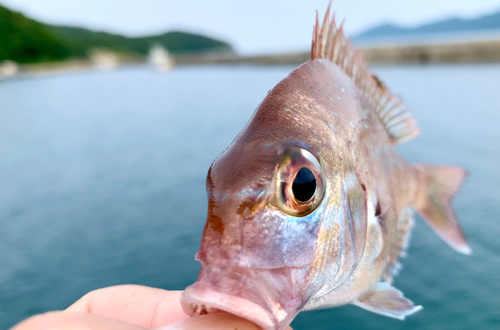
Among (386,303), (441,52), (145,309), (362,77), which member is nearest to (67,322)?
(145,309)

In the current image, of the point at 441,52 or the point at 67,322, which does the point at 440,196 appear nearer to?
the point at 67,322

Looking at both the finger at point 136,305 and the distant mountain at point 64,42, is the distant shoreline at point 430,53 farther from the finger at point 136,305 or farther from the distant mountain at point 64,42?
the distant mountain at point 64,42

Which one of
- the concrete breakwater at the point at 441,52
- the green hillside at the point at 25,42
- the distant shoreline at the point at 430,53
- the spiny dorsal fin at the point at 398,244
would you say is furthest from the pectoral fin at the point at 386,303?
the green hillside at the point at 25,42

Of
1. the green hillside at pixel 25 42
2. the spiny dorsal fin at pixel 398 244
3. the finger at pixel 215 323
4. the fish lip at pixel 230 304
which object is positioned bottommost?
the spiny dorsal fin at pixel 398 244

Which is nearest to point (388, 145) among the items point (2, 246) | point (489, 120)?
point (2, 246)

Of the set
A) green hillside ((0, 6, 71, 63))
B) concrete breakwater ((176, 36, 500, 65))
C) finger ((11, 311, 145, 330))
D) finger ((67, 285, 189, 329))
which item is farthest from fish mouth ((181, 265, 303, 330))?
green hillside ((0, 6, 71, 63))

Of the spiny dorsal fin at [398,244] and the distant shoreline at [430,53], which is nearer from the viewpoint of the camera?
the spiny dorsal fin at [398,244]
